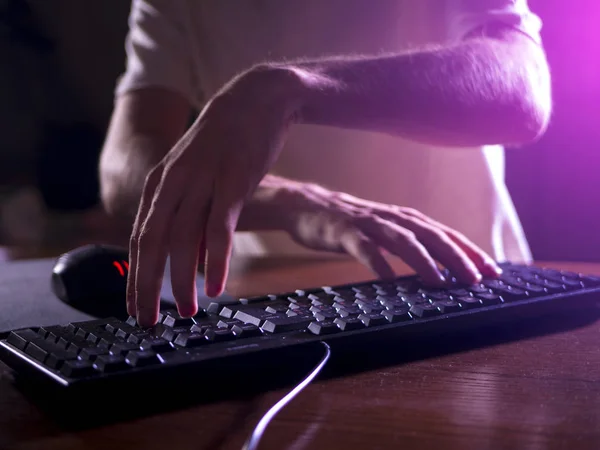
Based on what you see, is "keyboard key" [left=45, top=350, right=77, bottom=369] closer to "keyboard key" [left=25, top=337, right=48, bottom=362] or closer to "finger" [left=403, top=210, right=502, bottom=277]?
"keyboard key" [left=25, top=337, right=48, bottom=362]

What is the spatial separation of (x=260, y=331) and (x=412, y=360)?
0.11 m

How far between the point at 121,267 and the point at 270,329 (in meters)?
0.26

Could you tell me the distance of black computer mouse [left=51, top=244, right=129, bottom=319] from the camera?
603 millimetres

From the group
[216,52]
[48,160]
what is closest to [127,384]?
[216,52]

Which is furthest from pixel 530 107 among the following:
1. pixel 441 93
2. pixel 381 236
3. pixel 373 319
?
pixel 373 319

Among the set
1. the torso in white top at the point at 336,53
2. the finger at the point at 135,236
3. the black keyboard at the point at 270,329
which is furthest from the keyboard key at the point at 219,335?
the torso in white top at the point at 336,53

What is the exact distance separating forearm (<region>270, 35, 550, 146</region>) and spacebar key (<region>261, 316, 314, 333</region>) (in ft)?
0.67

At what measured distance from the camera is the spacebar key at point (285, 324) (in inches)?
17.5

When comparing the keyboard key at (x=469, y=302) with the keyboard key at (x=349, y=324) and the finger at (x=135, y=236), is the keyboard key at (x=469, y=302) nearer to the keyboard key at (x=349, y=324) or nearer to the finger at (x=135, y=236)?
the keyboard key at (x=349, y=324)

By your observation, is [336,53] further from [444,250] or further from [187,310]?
[187,310]

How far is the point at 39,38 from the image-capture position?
222 centimetres

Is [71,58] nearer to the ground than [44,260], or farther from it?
farther from it

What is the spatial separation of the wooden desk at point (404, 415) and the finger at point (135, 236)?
13cm

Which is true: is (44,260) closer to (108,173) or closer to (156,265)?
(108,173)
